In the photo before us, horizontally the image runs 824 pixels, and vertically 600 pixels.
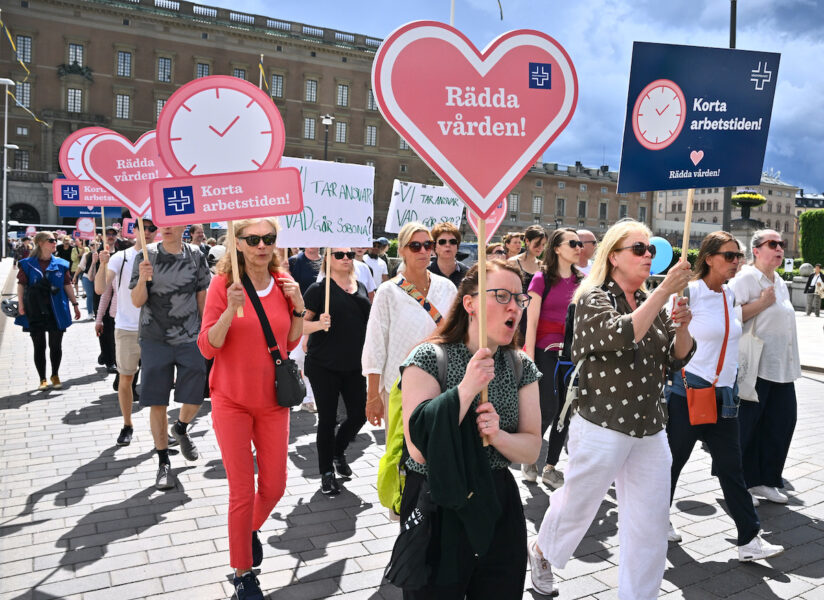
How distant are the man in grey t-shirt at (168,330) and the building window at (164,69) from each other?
199 ft

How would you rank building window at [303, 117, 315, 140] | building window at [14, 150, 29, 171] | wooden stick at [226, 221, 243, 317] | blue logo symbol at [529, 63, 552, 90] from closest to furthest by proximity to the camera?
blue logo symbol at [529, 63, 552, 90] → wooden stick at [226, 221, 243, 317] → building window at [14, 150, 29, 171] → building window at [303, 117, 315, 140]

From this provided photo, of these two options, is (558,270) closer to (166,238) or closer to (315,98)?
(166,238)

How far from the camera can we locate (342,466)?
5.30 metres

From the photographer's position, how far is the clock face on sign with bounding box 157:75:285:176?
3.83 metres

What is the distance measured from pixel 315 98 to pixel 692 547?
214 ft

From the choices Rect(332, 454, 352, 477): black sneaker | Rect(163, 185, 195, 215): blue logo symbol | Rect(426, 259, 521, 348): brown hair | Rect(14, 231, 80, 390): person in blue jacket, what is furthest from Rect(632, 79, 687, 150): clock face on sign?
Rect(14, 231, 80, 390): person in blue jacket

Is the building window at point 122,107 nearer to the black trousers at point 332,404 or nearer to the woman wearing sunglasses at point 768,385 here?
the black trousers at point 332,404

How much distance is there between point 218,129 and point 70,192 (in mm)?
3459

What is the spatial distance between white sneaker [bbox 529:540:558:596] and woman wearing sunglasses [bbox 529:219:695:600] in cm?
25

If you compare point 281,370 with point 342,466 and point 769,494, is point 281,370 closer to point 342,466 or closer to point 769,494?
point 342,466

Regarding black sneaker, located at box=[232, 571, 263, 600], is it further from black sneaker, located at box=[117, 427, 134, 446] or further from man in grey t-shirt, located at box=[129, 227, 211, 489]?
black sneaker, located at box=[117, 427, 134, 446]

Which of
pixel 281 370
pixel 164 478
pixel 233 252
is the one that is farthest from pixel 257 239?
pixel 164 478

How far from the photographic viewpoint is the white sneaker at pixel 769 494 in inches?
194

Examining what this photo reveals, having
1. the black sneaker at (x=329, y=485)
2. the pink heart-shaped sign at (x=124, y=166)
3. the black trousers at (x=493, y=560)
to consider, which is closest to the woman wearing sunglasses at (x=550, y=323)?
the black sneaker at (x=329, y=485)
